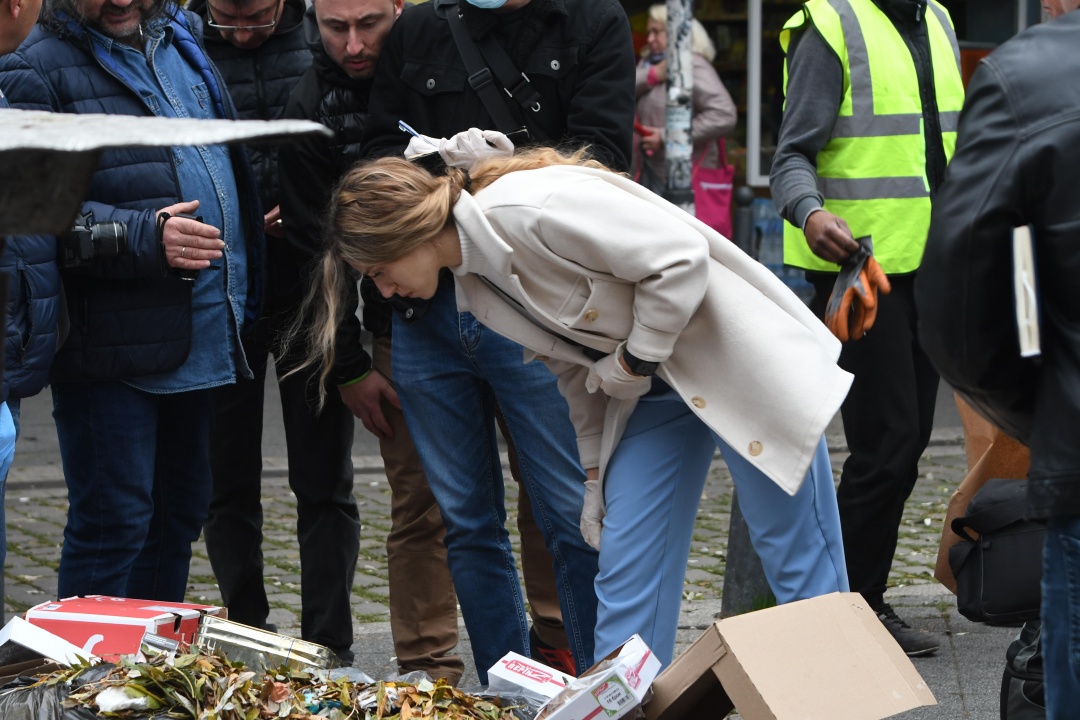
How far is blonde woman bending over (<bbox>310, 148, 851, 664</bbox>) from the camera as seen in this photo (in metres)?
3.18

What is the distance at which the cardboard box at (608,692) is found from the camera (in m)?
2.80

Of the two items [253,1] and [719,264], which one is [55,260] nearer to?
[253,1]

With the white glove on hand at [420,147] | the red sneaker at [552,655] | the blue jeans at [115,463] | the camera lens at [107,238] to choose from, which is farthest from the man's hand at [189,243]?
the red sneaker at [552,655]

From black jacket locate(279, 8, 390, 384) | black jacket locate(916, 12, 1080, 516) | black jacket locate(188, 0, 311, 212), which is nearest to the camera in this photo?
black jacket locate(916, 12, 1080, 516)

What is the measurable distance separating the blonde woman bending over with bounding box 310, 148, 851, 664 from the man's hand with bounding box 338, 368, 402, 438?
2.87 ft

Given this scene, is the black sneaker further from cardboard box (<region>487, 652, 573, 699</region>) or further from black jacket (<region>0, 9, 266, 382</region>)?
black jacket (<region>0, 9, 266, 382</region>)

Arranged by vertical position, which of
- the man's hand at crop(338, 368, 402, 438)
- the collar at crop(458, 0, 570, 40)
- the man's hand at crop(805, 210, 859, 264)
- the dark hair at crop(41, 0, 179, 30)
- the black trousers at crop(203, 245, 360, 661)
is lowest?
the black trousers at crop(203, 245, 360, 661)

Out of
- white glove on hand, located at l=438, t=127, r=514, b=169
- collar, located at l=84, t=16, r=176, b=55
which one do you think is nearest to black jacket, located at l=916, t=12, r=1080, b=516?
white glove on hand, located at l=438, t=127, r=514, b=169

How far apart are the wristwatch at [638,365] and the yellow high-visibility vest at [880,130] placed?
1.49 m

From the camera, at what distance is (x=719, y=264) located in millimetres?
3352

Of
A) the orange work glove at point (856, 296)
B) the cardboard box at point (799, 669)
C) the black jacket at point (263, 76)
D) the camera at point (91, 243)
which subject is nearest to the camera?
the cardboard box at point (799, 669)

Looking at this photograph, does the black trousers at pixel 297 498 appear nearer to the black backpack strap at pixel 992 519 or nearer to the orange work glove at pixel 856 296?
the orange work glove at pixel 856 296

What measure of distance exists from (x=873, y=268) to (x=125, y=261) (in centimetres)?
210

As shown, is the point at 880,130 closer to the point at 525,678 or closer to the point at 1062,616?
the point at 525,678
